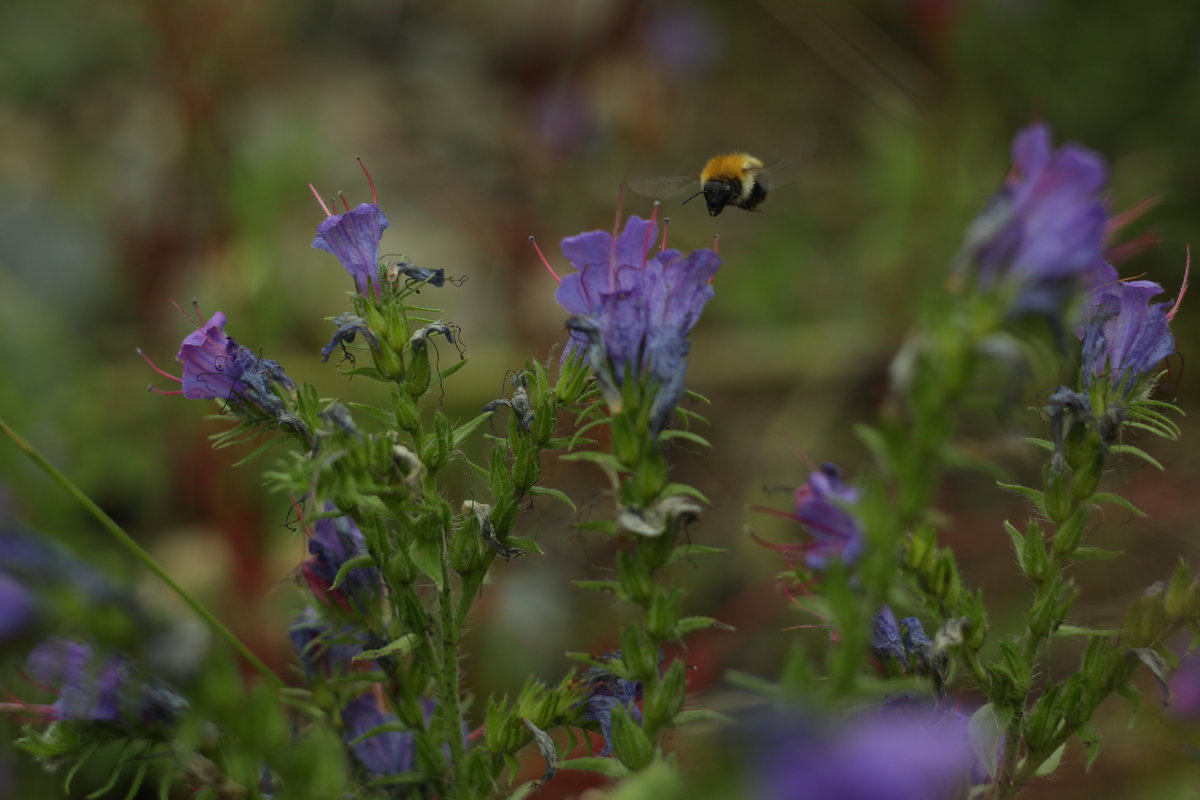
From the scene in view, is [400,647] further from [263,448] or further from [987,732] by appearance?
[987,732]

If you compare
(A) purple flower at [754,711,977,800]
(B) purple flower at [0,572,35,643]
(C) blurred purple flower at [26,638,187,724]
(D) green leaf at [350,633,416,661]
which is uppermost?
(D) green leaf at [350,633,416,661]

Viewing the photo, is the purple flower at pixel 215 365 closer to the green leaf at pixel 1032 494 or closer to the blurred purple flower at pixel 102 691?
the blurred purple flower at pixel 102 691

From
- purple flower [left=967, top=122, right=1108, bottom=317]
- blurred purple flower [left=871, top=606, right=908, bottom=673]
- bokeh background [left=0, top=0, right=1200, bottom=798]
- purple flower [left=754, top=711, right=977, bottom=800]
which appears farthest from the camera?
bokeh background [left=0, top=0, right=1200, bottom=798]

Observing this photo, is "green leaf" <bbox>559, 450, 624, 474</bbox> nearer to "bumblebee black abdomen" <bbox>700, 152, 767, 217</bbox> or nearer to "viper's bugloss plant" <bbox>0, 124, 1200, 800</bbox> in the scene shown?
"viper's bugloss plant" <bbox>0, 124, 1200, 800</bbox>

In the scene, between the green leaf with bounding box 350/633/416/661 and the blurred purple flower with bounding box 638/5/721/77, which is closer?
the green leaf with bounding box 350/633/416/661

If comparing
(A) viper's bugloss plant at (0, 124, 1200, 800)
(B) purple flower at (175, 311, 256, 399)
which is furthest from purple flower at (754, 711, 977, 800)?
(B) purple flower at (175, 311, 256, 399)

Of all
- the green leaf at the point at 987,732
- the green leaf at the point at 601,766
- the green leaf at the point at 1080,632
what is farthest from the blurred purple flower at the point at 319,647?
the green leaf at the point at 1080,632

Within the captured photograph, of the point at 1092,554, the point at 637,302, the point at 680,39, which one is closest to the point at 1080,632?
the point at 1092,554

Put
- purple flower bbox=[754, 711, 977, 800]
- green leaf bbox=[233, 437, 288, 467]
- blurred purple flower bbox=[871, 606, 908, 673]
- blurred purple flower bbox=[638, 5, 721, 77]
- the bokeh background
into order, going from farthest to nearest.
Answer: blurred purple flower bbox=[638, 5, 721, 77]
the bokeh background
blurred purple flower bbox=[871, 606, 908, 673]
green leaf bbox=[233, 437, 288, 467]
purple flower bbox=[754, 711, 977, 800]
